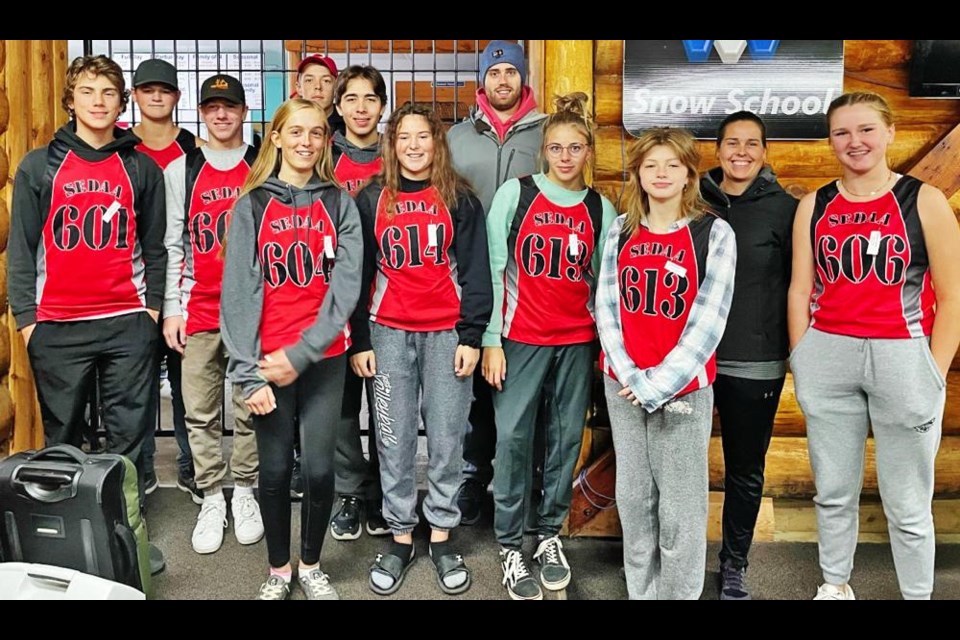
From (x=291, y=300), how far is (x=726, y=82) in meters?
1.80

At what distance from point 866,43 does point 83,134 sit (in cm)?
284

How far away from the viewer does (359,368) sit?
2.68 meters

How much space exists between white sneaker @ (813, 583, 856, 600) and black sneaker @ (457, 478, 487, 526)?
1263mm

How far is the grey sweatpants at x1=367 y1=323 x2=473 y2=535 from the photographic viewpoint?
8.75 ft

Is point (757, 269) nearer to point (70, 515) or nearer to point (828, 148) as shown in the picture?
point (828, 148)

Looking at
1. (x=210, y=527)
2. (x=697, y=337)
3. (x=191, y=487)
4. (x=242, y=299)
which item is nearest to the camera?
(x=697, y=337)

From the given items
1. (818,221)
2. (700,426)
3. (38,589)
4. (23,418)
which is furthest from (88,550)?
(818,221)

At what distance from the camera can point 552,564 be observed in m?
2.75

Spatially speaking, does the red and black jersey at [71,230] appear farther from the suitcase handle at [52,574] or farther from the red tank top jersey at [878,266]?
the red tank top jersey at [878,266]

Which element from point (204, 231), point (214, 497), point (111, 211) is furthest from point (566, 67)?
point (214, 497)

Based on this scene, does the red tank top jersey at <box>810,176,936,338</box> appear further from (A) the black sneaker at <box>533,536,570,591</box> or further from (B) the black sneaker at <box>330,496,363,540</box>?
(B) the black sneaker at <box>330,496,363,540</box>

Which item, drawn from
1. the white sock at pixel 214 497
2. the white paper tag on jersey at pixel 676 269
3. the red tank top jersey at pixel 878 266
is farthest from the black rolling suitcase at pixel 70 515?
the red tank top jersey at pixel 878 266

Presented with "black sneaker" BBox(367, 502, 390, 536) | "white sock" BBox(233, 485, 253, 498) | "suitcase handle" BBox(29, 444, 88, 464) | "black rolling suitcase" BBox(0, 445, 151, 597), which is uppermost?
→ "suitcase handle" BBox(29, 444, 88, 464)

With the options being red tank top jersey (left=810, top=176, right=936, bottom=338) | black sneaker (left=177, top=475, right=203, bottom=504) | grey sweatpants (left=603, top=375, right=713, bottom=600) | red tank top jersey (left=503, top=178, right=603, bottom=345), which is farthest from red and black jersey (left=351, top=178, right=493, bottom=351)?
black sneaker (left=177, top=475, right=203, bottom=504)
